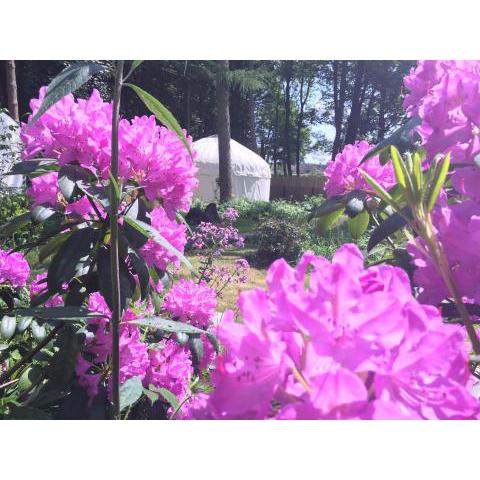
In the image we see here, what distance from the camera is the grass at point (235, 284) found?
12.0 ft

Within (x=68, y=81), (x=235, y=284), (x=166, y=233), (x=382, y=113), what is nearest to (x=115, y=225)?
(x=68, y=81)

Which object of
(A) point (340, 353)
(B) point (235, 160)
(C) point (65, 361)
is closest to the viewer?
(A) point (340, 353)

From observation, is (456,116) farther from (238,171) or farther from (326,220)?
(238,171)

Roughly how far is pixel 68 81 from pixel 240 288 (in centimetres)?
41

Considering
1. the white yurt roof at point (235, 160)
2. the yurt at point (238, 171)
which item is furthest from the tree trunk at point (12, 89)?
the white yurt roof at point (235, 160)

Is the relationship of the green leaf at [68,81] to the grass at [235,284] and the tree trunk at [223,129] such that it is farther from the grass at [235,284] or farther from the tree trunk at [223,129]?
the tree trunk at [223,129]

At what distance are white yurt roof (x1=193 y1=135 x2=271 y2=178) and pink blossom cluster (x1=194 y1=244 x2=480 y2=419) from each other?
41.8 ft

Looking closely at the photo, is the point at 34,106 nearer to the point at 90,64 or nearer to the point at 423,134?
the point at 90,64

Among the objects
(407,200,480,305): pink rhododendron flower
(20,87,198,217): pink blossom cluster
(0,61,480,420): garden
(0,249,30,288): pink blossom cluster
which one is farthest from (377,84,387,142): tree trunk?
(407,200,480,305): pink rhododendron flower

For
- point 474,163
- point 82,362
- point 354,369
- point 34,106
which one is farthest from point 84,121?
point 354,369

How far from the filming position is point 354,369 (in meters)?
0.27

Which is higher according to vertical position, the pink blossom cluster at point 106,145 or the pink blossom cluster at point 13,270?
the pink blossom cluster at point 106,145

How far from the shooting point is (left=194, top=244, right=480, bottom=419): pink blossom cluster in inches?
10.6

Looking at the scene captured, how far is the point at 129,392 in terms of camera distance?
987 millimetres
